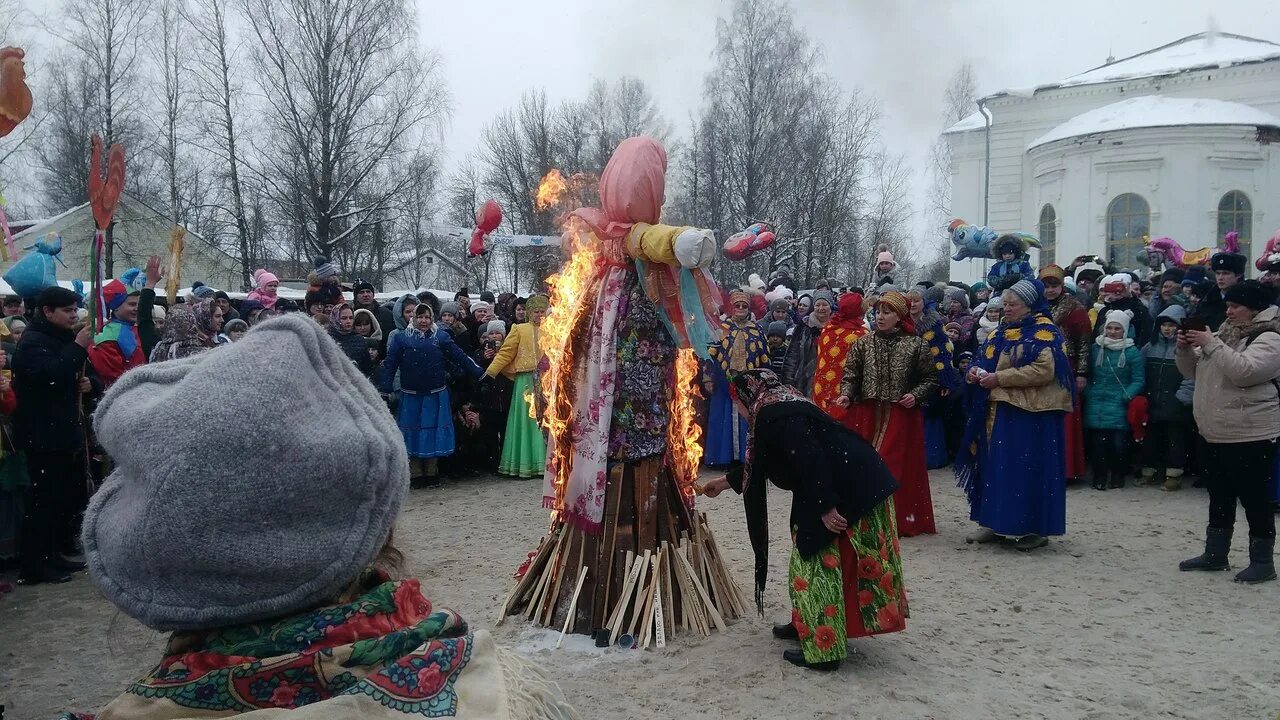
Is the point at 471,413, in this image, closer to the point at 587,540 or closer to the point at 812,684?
the point at 587,540

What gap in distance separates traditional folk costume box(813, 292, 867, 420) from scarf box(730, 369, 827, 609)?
3.10 m

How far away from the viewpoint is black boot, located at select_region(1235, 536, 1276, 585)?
5469 millimetres

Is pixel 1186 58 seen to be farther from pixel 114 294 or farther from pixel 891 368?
pixel 114 294

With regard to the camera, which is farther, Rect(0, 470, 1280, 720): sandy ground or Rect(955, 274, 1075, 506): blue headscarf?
Rect(955, 274, 1075, 506): blue headscarf

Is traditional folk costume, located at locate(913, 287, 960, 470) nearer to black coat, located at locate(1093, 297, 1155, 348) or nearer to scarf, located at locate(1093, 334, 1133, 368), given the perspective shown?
scarf, located at locate(1093, 334, 1133, 368)

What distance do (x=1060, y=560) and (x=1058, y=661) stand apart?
2011 mm

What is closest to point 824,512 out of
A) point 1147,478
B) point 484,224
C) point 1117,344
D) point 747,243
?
point 747,243

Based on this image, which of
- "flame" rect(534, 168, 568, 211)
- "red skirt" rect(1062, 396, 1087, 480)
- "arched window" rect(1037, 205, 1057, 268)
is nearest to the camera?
"flame" rect(534, 168, 568, 211)

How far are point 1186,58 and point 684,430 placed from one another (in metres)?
30.0

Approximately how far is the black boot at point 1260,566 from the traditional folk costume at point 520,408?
637 centimetres

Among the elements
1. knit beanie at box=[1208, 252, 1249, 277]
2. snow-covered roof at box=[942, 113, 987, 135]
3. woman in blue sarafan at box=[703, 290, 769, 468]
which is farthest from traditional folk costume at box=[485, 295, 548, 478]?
snow-covered roof at box=[942, 113, 987, 135]

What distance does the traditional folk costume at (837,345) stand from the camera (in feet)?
24.2

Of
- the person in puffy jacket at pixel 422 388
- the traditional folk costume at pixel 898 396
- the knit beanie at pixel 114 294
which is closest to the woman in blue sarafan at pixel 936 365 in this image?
the traditional folk costume at pixel 898 396

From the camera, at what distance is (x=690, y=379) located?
4996 mm
